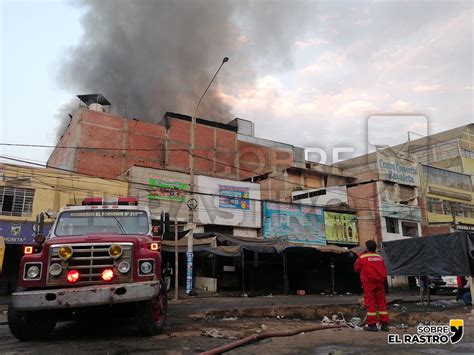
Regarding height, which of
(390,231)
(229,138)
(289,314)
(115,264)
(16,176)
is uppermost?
(229,138)

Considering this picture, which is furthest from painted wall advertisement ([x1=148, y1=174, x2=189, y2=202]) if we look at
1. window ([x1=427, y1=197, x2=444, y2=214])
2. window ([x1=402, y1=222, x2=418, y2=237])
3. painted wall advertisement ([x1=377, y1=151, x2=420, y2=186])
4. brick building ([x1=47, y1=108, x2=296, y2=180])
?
window ([x1=427, y1=197, x2=444, y2=214])

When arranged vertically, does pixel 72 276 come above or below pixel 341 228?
below

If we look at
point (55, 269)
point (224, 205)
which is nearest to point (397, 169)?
point (224, 205)

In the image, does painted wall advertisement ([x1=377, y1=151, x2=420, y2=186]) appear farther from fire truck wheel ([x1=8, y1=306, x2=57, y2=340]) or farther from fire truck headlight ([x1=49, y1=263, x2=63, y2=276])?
fire truck headlight ([x1=49, y1=263, x2=63, y2=276])

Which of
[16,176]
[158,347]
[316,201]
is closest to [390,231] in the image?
[316,201]

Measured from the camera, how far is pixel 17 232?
22109 millimetres

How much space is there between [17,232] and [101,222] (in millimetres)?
17525

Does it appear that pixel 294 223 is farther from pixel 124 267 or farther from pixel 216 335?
pixel 124 267

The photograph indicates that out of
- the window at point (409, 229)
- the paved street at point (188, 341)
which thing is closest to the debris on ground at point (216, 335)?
the paved street at point (188, 341)

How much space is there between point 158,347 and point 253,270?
19.0 meters

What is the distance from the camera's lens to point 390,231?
34.0 meters

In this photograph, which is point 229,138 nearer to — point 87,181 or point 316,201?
point 316,201

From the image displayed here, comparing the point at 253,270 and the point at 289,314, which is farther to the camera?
the point at 253,270

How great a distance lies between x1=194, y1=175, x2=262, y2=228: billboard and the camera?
28094 mm
